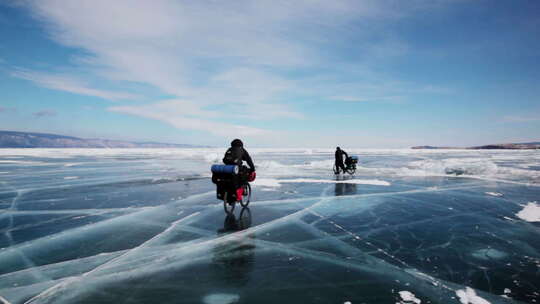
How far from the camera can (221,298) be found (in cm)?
364

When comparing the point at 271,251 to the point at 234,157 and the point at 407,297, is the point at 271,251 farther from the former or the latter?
the point at 234,157

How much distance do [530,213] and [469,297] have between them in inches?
264

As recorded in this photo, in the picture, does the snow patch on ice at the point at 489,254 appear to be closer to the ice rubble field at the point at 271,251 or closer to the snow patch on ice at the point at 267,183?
the ice rubble field at the point at 271,251

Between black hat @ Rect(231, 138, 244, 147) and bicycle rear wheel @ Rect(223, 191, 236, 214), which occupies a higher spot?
black hat @ Rect(231, 138, 244, 147)

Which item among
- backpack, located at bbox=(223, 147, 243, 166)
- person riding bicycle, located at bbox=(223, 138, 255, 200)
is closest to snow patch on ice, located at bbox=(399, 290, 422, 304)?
person riding bicycle, located at bbox=(223, 138, 255, 200)

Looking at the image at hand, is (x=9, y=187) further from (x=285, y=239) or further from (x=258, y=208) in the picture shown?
(x=285, y=239)

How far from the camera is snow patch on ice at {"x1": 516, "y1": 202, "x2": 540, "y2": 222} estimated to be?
300 inches

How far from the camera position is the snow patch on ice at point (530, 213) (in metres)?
7.61

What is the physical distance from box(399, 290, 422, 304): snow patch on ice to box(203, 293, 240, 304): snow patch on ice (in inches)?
81.1

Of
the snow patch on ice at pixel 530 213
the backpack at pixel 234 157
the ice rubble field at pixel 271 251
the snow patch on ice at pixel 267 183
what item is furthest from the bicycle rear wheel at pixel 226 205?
the snow patch on ice at pixel 530 213

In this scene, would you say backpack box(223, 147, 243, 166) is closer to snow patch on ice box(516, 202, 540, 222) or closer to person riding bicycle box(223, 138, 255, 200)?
person riding bicycle box(223, 138, 255, 200)

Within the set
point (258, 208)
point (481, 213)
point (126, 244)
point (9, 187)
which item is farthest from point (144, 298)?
point (9, 187)

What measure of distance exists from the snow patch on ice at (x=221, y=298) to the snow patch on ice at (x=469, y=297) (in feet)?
Answer: 9.25

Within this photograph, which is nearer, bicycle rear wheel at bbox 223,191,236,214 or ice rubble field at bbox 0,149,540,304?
ice rubble field at bbox 0,149,540,304
